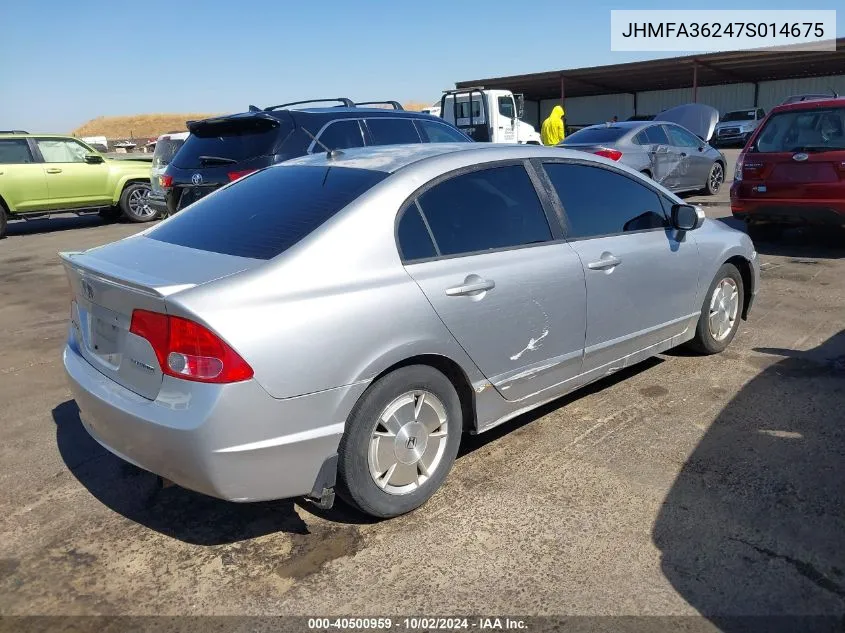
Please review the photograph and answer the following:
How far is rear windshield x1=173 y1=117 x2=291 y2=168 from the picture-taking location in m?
7.27

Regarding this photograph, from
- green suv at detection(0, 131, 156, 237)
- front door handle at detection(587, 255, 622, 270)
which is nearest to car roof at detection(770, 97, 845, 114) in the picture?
front door handle at detection(587, 255, 622, 270)

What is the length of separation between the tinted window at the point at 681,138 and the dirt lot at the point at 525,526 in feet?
29.8

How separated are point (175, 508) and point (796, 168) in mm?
7491

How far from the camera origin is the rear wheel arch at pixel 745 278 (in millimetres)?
5120

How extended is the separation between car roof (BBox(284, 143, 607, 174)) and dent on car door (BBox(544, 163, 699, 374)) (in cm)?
16

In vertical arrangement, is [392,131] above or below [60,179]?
above

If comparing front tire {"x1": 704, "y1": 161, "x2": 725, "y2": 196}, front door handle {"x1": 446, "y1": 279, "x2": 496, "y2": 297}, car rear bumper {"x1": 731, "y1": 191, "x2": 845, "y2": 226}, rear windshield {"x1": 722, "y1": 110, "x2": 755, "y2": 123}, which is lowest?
rear windshield {"x1": 722, "y1": 110, "x2": 755, "y2": 123}

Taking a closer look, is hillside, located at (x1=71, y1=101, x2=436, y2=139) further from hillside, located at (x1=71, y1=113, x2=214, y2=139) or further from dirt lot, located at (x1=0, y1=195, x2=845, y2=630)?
dirt lot, located at (x1=0, y1=195, x2=845, y2=630)

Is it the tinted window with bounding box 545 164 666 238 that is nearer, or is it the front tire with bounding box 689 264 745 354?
the tinted window with bounding box 545 164 666 238

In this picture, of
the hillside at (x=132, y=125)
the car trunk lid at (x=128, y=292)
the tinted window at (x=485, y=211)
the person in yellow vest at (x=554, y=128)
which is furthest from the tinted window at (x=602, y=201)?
the hillside at (x=132, y=125)

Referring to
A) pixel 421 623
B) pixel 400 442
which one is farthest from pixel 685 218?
pixel 421 623

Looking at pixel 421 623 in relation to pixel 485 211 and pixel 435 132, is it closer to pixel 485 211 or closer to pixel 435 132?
pixel 485 211

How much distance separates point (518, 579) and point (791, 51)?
34917mm

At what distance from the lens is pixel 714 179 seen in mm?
13891
